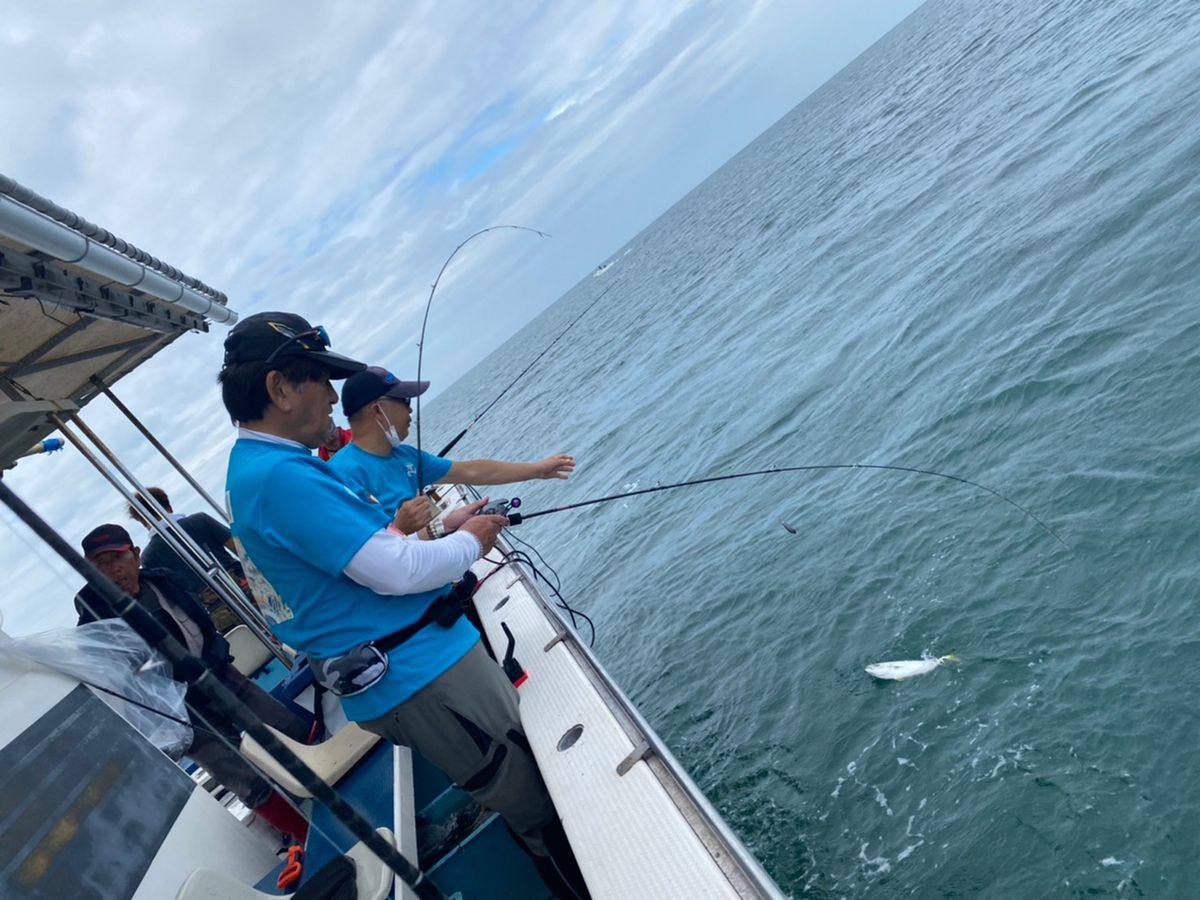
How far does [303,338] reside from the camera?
2697mm

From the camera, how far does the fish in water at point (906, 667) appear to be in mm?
4875

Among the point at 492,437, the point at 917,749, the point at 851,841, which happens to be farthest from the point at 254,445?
the point at 492,437

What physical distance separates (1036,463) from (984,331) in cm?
312

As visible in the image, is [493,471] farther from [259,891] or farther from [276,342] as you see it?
[259,891]

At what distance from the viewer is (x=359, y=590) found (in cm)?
264

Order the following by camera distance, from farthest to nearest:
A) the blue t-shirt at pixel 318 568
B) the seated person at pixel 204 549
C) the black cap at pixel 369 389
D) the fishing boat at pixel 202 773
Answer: the seated person at pixel 204 549
the black cap at pixel 369 389
the blue t-shirt at pixel 318 568
the fishing boat at pixel 202 773

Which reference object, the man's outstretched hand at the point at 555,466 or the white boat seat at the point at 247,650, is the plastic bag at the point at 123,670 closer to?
the man's outstretched hand at the point at 555,466

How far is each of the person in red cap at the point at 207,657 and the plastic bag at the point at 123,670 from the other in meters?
0.83

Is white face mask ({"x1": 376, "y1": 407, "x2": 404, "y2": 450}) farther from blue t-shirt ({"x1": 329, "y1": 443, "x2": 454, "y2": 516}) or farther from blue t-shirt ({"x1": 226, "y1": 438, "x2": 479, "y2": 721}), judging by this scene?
blue t-shirt ({"x1": 226, "y1": 438, "x2": 479, "y2": 721})

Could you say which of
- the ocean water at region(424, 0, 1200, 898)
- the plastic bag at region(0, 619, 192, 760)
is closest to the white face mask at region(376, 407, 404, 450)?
the plastic bag at region(0, 619, 192, 760)

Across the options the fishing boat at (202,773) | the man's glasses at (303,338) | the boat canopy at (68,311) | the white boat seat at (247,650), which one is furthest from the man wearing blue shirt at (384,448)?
the white boat seat at (247,650)

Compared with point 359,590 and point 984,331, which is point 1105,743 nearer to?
point 359,590

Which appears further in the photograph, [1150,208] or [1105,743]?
[1150,208]

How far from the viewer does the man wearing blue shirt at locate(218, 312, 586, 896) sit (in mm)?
2412
